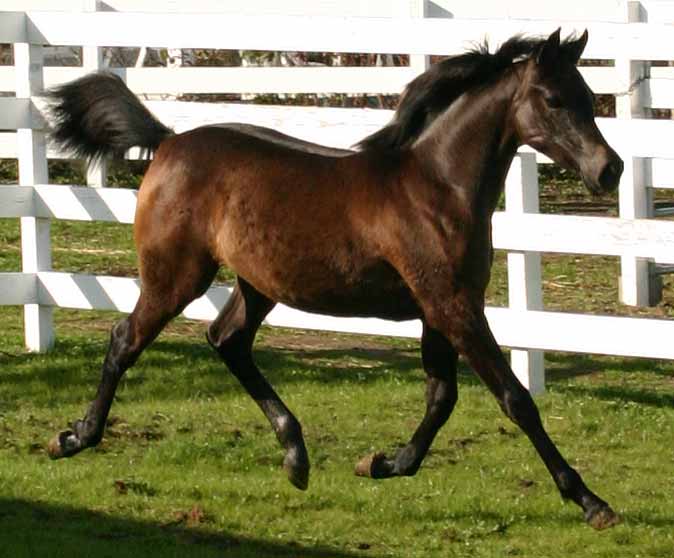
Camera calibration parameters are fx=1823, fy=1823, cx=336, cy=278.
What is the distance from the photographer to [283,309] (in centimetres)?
954

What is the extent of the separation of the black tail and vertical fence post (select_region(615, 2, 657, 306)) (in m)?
3.85

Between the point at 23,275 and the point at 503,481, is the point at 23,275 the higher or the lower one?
the higher one

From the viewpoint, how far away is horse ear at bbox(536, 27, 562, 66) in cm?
636

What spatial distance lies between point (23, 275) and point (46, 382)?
0.95 metres

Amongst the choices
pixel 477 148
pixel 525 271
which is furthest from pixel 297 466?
pixel 525 271

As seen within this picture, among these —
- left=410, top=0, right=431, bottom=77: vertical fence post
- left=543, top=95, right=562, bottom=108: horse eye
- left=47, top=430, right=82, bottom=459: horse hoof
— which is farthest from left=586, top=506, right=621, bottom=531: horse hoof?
left=410, top=0, right=431, bottom=77: vertical fence post

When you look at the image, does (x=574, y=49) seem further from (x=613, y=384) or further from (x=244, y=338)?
(x=613, y=384)

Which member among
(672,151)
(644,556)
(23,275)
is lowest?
(644,556)

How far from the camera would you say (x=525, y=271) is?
9.02 meters

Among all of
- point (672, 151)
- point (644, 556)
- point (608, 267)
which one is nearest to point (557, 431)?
point (672, 151)

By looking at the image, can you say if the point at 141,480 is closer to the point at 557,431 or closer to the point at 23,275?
the point at 557,431

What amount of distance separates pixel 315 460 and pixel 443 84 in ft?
6.94

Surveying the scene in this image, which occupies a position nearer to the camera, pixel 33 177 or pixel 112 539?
pixel 112 539

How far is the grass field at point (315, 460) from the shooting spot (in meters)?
6.86
